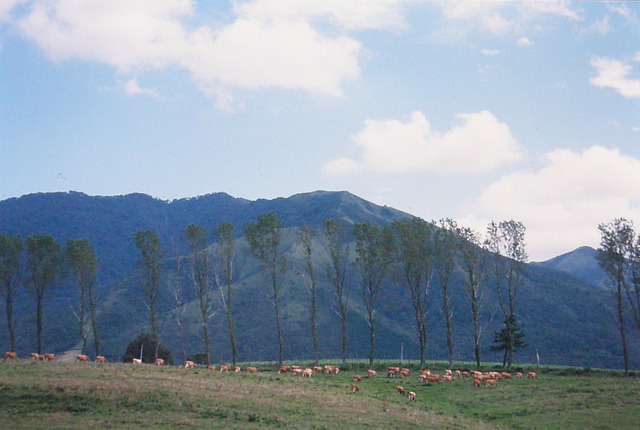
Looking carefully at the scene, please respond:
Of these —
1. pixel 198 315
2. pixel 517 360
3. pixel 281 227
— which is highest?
pixel 281 227

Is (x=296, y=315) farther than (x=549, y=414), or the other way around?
(x=296, y=315)

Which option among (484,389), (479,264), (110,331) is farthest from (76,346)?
(484,389)

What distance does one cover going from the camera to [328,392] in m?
33.9

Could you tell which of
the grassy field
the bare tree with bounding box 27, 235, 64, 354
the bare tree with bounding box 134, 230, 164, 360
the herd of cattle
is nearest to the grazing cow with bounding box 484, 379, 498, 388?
the herd of cattle

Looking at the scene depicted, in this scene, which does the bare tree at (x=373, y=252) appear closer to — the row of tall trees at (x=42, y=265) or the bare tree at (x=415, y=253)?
the bare tree at (x=415, y=253)

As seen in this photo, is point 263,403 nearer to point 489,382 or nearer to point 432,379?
point 432,379

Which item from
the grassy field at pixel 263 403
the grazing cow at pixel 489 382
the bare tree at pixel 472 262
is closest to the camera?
the grassy field at pixel 263 403

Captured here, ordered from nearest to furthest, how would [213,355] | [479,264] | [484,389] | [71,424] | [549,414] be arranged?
[71,424] → [549,414] → [484,389] → [479,264] → [213,355]

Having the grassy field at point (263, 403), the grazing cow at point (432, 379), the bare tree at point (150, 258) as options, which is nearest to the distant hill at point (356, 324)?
the bare tree at point (150, 258)

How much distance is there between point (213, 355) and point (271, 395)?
70.3 meters

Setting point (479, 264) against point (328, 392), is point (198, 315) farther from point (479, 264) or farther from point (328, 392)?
point (328, 392)

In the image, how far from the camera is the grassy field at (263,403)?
2397 cm

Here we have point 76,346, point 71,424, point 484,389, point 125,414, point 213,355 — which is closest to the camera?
point 71,424

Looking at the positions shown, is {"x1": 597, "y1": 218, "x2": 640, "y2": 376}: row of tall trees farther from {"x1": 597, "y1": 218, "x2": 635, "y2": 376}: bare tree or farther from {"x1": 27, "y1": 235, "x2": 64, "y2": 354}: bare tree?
{"x1": 27, "y1": 235, "x2": 64, "y2": 354}: bare tree
